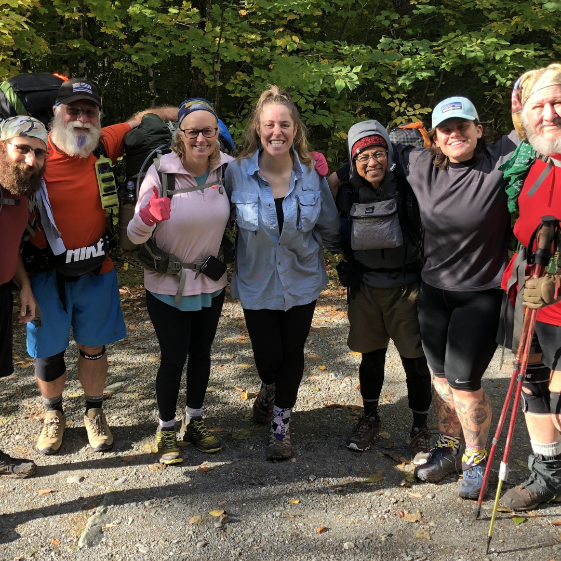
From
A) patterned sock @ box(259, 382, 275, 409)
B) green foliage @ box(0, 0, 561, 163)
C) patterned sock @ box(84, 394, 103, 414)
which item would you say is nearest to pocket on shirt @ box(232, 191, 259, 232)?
patterned sock @ box(259, 382, 275, 409)

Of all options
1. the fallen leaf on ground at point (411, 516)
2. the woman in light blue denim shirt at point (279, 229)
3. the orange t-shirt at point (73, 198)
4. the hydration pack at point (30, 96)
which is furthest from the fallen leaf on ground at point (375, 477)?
the hydration pack at point (30, 96)

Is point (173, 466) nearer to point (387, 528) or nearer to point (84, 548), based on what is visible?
point (84, 548)

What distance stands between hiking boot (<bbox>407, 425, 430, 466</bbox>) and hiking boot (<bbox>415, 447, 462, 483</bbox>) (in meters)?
0.14

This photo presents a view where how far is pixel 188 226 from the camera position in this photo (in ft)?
11.3

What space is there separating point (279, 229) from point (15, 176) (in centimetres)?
154

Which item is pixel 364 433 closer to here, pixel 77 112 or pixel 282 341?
pixel 282 341

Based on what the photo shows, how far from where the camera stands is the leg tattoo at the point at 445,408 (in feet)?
11.5

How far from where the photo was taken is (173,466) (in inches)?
146

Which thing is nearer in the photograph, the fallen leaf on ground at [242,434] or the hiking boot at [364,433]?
the hiking boot at [364,433]

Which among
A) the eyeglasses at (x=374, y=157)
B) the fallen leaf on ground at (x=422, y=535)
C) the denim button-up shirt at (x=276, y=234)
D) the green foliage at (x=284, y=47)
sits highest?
the green foliage at (x=284, y=47)

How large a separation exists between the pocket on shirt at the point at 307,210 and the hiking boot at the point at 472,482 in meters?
1.74

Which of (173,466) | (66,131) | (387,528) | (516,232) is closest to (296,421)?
(173,466)

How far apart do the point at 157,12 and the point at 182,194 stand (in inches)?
192

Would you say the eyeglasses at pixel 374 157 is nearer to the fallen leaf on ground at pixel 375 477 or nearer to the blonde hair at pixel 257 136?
the blonde hair at pixel 257 136
